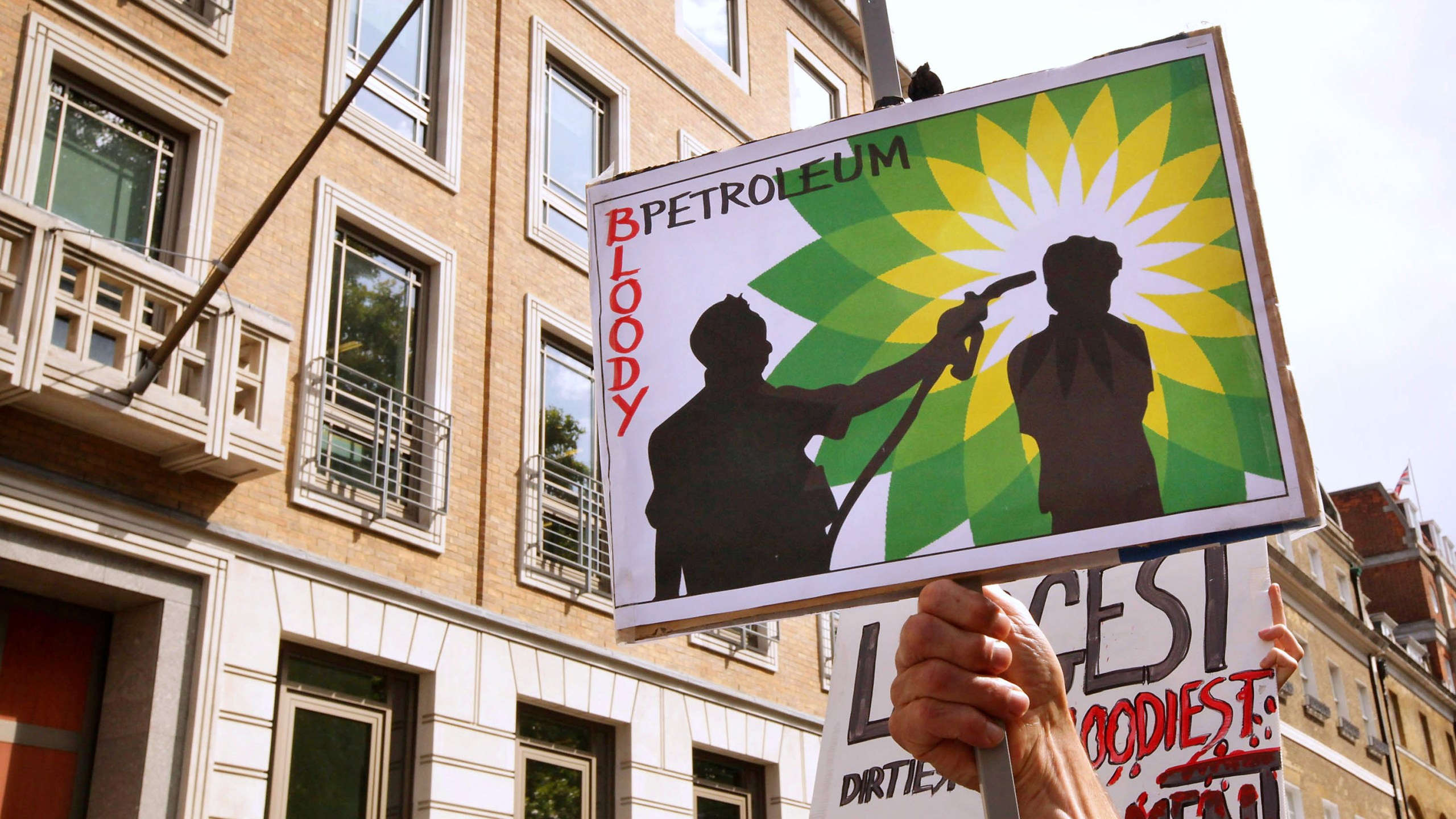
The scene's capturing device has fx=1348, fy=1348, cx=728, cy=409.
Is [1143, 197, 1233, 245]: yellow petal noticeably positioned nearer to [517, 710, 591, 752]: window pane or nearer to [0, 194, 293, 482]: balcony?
[0, 194, 293, 482]: balcony

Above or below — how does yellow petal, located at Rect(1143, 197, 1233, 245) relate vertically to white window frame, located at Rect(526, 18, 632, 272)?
below

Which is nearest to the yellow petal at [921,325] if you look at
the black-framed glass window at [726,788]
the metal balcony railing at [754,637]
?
the black-framed glass window at [726,788]

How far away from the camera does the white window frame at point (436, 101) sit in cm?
1287

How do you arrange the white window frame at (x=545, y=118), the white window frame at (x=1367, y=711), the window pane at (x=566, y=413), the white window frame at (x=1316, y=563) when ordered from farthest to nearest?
the white window frame at (x=1367, y=711) → the white window frame at (x=1316, y=563) → the white window frame at (x=545, y=118) → the window pane at (x=566, y=413)

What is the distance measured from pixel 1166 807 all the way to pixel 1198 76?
3.91m

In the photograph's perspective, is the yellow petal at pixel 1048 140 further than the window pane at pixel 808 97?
No

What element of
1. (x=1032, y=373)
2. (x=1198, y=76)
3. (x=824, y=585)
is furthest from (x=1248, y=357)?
(x=824, y=585)

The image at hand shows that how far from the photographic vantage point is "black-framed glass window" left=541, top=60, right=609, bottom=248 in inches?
614

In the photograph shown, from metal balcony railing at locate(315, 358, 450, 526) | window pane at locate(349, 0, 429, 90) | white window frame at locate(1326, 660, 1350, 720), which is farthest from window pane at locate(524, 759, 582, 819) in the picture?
white window frame at locate(1326, 660, 1350, 720)

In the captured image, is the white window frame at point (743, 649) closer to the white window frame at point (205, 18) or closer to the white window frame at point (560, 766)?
the white window frame at point (560, 766)

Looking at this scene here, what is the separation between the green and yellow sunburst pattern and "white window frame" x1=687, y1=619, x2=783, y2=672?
38.6 feet

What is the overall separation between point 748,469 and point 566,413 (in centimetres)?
1163

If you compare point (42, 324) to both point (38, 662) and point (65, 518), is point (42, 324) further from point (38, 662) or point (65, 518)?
point (38, 662)

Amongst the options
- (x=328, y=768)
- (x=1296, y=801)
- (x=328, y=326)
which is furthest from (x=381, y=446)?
(x=1296, y=801)
